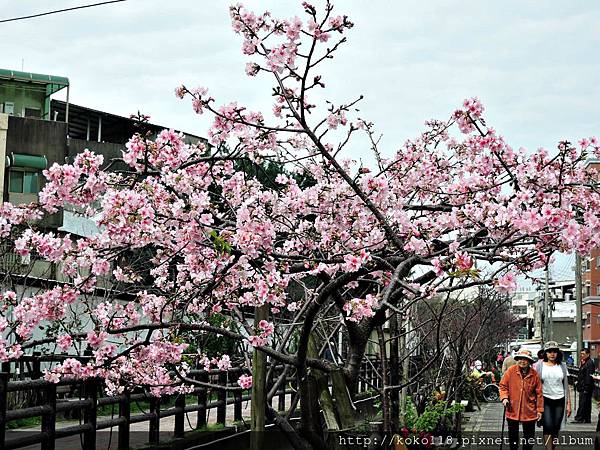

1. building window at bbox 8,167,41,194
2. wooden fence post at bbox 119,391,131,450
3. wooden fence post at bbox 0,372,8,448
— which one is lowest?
wooden fence post at bbox 119,391,131,450

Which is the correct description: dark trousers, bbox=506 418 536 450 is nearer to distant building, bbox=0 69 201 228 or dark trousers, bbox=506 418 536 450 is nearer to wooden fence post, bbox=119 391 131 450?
wooden fence post, bbox=119 391 131 450

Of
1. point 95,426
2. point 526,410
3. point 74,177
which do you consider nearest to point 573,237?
point 74,177

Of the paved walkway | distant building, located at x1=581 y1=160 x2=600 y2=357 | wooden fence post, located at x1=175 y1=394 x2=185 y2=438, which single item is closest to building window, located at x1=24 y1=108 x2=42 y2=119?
the paved walkway

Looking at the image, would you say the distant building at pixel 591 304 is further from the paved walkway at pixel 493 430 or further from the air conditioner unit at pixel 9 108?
the air conditioner unit at pixel 9 108

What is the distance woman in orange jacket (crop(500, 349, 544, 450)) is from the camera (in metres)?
12.0

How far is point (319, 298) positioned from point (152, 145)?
1842mm

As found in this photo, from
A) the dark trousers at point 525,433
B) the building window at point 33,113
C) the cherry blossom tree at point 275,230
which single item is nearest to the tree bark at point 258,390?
the cherry blossom tree at point 275,230

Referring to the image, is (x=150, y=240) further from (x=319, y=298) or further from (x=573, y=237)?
(x=573, y=237)

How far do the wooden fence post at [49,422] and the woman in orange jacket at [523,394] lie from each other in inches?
238

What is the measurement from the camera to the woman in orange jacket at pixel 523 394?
1201 cm

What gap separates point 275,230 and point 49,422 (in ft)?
9.24

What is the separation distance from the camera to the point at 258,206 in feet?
24.7

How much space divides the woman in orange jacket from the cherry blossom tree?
423 centimetres

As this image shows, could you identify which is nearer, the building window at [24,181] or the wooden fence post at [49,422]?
the wooden fence post at [49,422]
